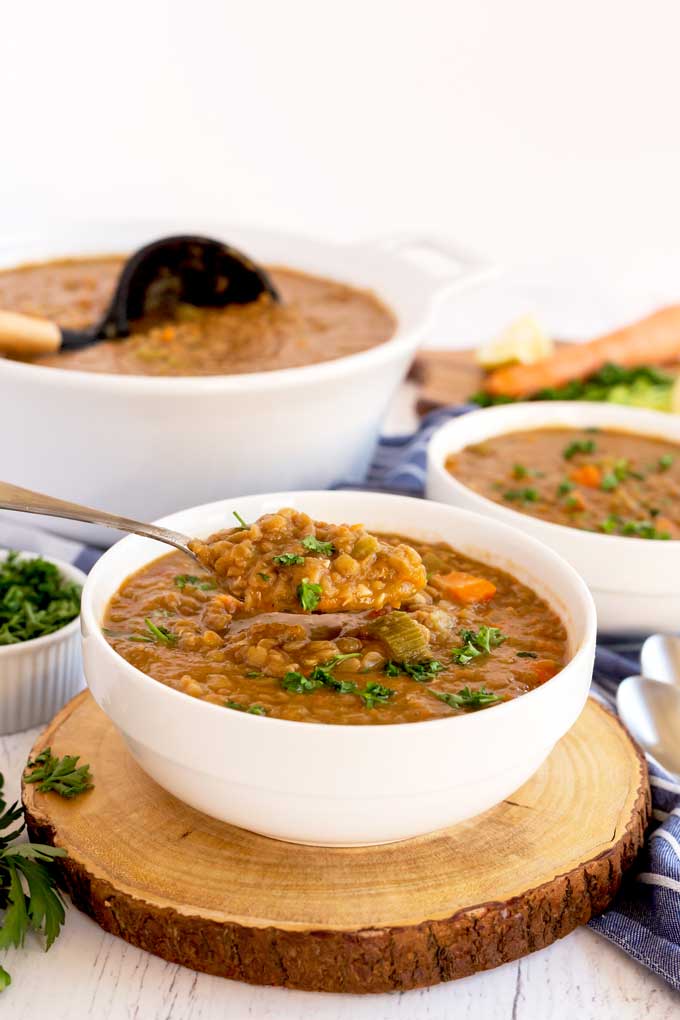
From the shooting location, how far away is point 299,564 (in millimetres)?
2906

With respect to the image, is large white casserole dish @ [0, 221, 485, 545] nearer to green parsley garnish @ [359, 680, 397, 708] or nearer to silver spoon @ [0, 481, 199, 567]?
silver spoon @ [0, 481, 199, 567]

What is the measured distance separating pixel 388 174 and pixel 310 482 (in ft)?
16.5

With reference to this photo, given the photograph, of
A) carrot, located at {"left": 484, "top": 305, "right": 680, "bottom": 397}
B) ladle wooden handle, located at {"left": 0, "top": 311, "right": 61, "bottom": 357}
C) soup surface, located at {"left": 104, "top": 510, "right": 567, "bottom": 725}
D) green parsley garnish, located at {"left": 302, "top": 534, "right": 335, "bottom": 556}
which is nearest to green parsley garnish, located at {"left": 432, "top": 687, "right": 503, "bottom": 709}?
soup surface, located at {"left": 104, "top": 510, "right": 567, "bottom": 725}

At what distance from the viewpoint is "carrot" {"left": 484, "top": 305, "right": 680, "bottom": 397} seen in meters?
5.70

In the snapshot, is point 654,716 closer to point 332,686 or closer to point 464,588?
point 464,588

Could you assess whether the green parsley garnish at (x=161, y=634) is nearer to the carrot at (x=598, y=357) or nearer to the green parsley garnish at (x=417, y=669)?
the green parsley garnish at (x=417, y=669)

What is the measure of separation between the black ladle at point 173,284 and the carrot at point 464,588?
1937 millimetres

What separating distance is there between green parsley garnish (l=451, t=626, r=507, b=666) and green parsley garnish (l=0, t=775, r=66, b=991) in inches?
38.2

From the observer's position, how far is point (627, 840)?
2.81 meters

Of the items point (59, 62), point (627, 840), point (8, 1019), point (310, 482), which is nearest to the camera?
point (8, 1019)

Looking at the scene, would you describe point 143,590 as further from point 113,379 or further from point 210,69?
point 210,69

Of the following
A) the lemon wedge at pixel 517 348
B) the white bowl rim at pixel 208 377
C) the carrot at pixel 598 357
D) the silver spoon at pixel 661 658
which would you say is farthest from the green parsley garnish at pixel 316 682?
the lemon wedge at pixel 517 348

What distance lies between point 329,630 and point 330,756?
0.58 metres

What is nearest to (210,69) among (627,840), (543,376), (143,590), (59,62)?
(59,62)
